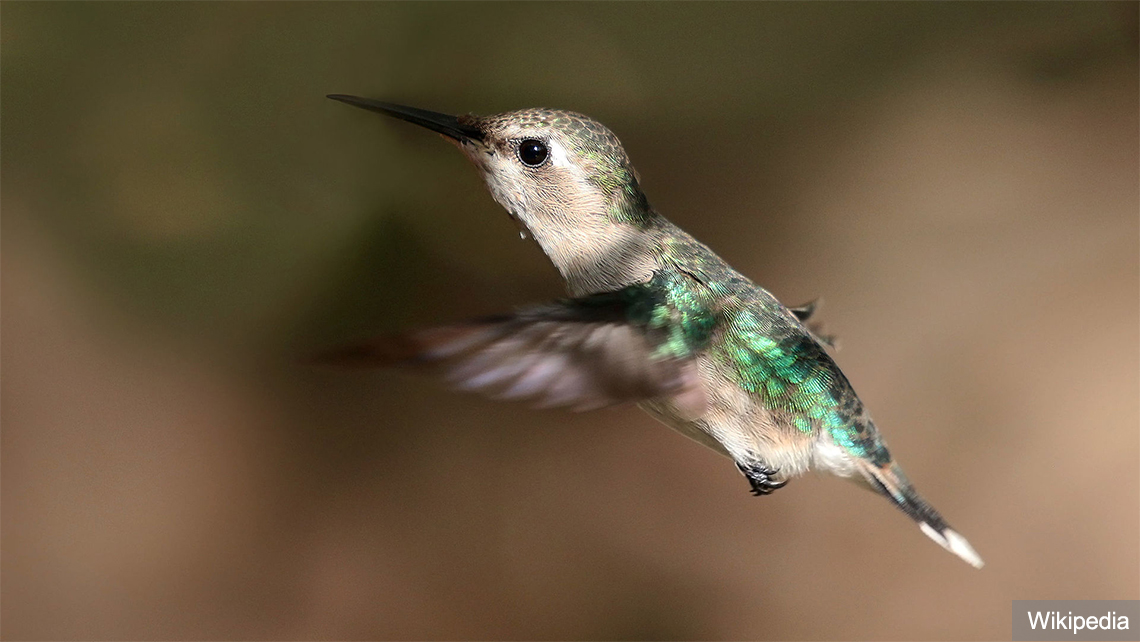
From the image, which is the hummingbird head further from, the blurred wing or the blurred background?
the blurred background

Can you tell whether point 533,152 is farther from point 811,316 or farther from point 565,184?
point 811,316

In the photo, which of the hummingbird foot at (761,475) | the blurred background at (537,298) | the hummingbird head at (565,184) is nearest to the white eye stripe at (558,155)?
the hummingbird head at (565,184)

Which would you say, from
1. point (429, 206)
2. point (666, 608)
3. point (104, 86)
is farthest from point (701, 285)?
point (104, 86)

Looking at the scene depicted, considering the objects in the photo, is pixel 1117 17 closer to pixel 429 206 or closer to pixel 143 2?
pixel 429 206

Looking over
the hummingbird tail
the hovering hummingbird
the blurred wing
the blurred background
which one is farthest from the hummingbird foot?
the blurred background

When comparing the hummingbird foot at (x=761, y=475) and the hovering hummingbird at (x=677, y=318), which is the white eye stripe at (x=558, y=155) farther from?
the hummingbird foot at (x=761, y=475)

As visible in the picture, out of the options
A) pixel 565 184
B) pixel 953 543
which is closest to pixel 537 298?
pixel 565 184
